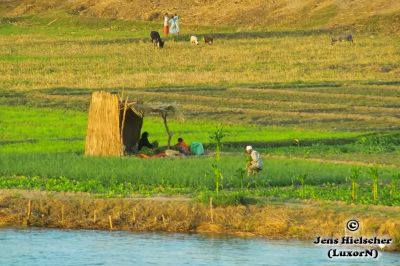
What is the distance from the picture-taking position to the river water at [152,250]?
1557 centimetres

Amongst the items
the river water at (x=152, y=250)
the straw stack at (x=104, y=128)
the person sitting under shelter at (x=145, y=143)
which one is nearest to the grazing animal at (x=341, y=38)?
the person sitting under shelter at (x=145, y=143)

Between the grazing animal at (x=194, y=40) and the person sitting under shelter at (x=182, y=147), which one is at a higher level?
the grazing animal at (x=194, y=40)

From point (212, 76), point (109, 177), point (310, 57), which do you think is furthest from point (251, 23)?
point (109, 177)

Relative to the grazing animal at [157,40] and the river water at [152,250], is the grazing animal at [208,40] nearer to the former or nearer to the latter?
the grazing animal at [157,40]

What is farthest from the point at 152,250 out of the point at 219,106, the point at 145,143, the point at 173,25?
the point at 173,25

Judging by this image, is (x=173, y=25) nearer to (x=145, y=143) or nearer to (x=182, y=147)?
(x=145, y=143)

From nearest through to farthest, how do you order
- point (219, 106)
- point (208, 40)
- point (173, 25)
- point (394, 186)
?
Result: point (394, 186) < point (219, 106) < point (208, 40) < point (173, 25)

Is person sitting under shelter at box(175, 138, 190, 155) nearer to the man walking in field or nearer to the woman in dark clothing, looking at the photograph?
the woman in dark clothing

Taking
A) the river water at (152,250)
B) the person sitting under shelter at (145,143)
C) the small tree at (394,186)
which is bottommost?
the river water at (152,250)

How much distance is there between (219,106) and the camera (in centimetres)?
3033

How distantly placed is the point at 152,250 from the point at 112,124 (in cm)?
693

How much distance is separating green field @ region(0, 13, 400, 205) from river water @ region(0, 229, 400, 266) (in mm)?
1066

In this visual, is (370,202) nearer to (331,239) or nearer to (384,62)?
(331,239)

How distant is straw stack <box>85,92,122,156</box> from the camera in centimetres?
2259
